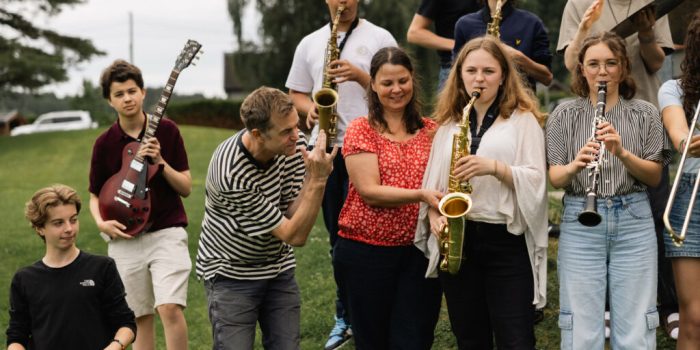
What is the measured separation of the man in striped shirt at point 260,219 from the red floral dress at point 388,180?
0.96ft

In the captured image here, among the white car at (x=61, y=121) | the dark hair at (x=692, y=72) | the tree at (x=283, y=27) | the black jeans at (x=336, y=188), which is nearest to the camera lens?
the dark hair at (x=692, y=72)

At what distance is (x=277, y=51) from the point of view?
98.4 feet

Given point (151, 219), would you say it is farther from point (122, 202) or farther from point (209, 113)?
point (209, 113)

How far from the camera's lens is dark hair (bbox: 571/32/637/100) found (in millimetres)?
4457

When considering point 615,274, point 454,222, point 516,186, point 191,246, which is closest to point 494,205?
point 516,186

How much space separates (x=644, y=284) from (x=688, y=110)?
88cm

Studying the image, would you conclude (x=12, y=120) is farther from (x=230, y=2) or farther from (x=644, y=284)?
(x=644, y=284)

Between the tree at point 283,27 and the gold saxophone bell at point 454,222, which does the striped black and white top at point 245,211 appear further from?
the tree at point 283,27

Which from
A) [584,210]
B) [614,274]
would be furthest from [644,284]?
[584,210]

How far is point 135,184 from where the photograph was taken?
5.09 m

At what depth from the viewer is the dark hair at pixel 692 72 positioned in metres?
4.43

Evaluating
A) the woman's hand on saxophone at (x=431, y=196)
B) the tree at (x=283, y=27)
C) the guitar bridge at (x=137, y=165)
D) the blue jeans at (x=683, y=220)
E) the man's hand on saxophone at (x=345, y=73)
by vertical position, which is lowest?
the blue jeans at (x=683, y=220)

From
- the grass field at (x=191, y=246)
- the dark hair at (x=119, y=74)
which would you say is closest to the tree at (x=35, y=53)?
the grass field at (x=191, y=246)

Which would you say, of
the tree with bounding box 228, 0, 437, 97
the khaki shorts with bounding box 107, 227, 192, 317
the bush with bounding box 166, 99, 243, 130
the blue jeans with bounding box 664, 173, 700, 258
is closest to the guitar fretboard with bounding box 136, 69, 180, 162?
the khaki shorts with bounding box 107, 227, 192, 317
